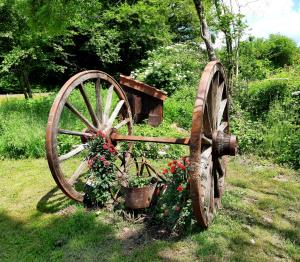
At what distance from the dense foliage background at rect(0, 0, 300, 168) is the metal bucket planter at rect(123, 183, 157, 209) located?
8.53 feet

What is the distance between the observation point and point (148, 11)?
17250 millimetres

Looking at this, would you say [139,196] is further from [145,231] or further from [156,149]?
[156,149]

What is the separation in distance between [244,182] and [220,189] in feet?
3.60

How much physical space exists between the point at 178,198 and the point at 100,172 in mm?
1124

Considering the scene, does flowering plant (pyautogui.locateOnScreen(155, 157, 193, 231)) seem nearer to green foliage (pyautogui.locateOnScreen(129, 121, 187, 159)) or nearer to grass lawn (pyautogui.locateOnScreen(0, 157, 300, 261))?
grass lawn (pyautogui.locateOnScreen(0, 157, 300, 261))

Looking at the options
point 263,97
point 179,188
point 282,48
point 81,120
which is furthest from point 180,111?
point 282,48

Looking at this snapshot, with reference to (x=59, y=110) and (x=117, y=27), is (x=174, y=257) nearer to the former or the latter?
(x=59, y=110)

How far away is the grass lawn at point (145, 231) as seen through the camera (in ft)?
11.4

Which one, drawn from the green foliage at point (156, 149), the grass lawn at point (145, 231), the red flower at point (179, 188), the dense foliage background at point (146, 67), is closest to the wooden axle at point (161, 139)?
the red flower at point (179, 188)

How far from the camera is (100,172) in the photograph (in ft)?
14.1

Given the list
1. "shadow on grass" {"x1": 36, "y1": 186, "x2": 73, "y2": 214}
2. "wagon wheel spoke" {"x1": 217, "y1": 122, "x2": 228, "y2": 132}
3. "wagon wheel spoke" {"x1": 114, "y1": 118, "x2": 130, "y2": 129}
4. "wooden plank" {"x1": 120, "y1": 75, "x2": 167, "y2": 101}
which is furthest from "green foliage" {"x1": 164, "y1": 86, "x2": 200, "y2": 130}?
"shadow on grass" {"x1": 36, "y1": 186, "x2": 73, "y2": 214}

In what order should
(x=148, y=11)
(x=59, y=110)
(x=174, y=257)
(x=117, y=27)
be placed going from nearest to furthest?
(x=174, y=257), (x=59, y=110), (x=148, y=11), (x=117, y=27)

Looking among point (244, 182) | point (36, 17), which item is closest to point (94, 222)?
point (244, 182)

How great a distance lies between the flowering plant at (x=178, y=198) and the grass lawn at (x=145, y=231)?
17cm
